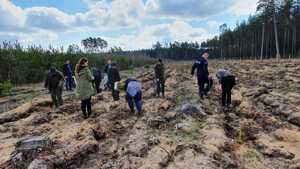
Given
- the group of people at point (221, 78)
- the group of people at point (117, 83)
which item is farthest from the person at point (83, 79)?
the group of people at point (221, 78)

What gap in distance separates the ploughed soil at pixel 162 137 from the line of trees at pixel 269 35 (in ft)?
101

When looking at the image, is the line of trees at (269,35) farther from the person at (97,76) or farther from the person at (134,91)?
the person at (134,91)

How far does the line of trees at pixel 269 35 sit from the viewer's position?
2030 inches

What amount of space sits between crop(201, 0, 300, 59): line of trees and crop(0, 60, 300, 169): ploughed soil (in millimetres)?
30633

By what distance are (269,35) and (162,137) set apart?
66671mm

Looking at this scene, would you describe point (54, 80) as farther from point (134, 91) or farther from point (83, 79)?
point (134, 91)

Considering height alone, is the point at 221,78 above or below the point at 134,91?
above

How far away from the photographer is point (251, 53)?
266 feet

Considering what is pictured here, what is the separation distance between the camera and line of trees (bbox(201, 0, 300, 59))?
5156 centimetres

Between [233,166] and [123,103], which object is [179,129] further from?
[123,103]

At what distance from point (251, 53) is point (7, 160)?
260ft

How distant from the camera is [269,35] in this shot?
69.1 metres

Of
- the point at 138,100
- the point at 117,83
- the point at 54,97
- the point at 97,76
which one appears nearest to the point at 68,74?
the point at 97,76

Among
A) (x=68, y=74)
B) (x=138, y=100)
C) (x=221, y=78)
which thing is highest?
(x=221, y=78)
